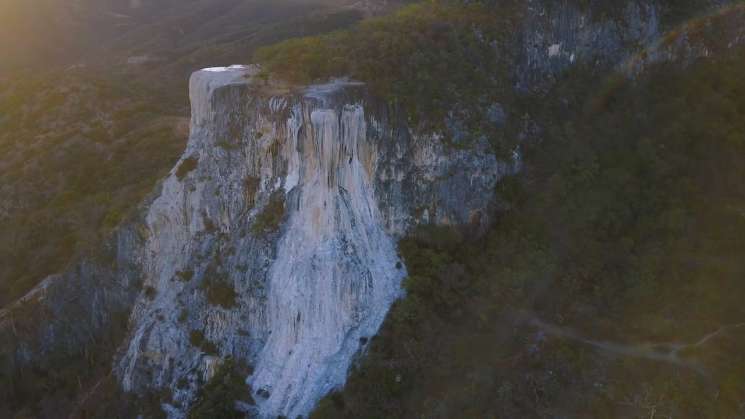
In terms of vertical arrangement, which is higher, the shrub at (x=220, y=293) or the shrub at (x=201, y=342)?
the shrub at (x=220, y=293)

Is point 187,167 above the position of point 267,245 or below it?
above

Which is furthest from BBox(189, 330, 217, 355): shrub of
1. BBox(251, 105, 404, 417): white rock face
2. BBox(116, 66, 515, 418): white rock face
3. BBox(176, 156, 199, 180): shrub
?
BBox(176, 156, 199, 180): shrub

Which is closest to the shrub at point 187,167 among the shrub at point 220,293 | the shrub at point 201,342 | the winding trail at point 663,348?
the shrub at point 220,293

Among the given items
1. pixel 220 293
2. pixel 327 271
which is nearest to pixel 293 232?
pixel 327 271

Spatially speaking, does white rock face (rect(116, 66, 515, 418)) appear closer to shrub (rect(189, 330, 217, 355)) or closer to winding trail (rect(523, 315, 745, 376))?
shrub (rect(189, 330, 217, 355))

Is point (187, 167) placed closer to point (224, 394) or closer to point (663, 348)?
point (224, 394)

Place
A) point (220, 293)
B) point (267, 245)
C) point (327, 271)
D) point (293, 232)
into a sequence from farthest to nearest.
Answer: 1. point (220, 293)
2. point (267, 245)
3. point (293, 232)
4. point (327, 271)

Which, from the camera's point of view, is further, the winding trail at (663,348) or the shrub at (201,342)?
the shrub at (201,342)

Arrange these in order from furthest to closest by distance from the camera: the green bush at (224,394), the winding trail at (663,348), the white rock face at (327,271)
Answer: the white rock face at (327,271)
the green bush at (224,394)
the winding trail at (663,348)

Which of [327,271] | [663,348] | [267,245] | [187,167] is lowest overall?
[663,348]

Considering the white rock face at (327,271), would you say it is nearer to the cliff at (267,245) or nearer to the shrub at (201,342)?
the cliff at (267,245)
